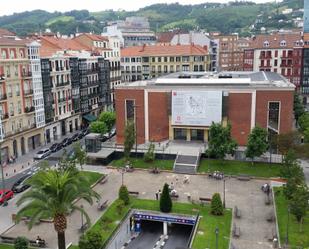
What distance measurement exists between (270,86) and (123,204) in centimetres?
3387

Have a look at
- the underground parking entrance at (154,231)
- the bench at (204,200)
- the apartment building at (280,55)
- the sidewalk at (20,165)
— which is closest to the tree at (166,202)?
the underground parking entrance at (154,231)

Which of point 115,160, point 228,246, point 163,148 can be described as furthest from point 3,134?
point 228,246

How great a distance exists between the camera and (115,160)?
6456cm

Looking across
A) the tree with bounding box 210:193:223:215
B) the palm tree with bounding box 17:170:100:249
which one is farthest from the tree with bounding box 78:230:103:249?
the tree with bounding box 210:193:223:215

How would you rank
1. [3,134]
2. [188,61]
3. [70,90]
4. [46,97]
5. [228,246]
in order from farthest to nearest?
[188,61] < [70,90] < [46,97] < [3,134] < [228,246]

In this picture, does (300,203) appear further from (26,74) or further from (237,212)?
(26,74)

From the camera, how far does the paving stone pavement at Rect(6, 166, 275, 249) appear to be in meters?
39.2

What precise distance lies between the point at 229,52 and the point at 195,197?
11774 centimetres

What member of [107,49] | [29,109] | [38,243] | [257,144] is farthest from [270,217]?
[107,49]

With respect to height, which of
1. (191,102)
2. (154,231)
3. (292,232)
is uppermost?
(191,102)

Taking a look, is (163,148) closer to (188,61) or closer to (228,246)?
(228,246)

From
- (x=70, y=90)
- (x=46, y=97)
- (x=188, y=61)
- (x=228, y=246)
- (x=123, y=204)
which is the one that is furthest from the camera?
(x=188, y=61)

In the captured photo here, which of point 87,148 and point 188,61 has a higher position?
point 188,61

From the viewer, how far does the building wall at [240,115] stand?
64.9 meters
